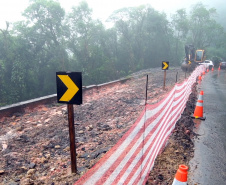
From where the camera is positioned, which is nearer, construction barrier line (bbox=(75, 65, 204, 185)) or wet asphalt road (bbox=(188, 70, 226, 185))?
construction barrier line (bbox=(75, 65, 204, 185))

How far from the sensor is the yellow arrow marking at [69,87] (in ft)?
9.47

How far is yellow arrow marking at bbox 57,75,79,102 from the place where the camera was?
2.89 m

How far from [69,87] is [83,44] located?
31993 mm

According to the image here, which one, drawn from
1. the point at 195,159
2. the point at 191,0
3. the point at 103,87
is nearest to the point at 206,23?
the point at 103,87

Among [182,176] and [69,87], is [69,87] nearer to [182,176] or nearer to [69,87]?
[69,87]

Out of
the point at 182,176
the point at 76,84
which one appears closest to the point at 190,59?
the point at 76,84

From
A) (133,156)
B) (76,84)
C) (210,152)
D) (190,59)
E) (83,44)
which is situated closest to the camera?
(133,156)

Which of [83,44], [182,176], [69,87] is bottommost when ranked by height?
[182,176]

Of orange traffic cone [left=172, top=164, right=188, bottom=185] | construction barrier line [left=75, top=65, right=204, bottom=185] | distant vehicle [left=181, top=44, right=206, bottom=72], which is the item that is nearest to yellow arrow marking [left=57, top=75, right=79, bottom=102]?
construction barrier line [left=75, top=65, right=204, bottom=185]

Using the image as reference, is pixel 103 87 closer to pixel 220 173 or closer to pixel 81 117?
pixel 81 117

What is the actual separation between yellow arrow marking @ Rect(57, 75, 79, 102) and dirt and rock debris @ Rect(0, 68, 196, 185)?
1.38 m

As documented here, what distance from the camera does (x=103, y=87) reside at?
12508 mm

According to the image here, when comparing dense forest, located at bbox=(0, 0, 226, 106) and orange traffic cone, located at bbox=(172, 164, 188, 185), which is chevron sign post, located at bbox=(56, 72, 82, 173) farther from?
dense forest, located at bbox=(0, 0, 226, 106)

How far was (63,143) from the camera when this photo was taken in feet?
16.0
